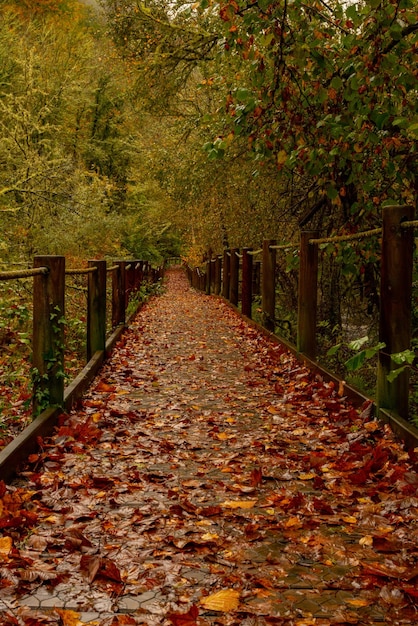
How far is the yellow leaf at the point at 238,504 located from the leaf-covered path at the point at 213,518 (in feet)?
0.06

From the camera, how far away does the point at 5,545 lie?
291 centimetres

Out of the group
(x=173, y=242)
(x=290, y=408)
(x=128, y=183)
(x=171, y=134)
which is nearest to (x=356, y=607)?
(x=290, y=408)

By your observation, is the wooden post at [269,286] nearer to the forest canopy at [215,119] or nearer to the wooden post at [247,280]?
the forest canopy at [215,119]

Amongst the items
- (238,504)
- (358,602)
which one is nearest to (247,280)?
(238,504)

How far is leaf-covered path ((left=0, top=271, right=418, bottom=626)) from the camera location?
252 cm

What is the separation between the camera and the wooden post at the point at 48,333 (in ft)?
15.5

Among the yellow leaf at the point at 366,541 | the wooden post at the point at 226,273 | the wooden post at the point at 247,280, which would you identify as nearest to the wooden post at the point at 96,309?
the yellow leaf at the point at 366,541

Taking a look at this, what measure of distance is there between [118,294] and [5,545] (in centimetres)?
718

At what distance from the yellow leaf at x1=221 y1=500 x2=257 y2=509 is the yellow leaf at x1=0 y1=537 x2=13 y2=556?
3.84 feet

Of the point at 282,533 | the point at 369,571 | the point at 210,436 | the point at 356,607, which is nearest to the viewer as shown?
the point at 356,607

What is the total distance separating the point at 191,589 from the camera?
103 inches

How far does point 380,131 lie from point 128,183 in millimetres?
25579

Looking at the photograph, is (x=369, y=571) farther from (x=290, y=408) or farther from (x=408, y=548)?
(x=290, y=408)

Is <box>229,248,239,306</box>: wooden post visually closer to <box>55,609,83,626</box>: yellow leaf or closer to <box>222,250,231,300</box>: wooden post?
<box>222,250,231,300</box>: wooden post
